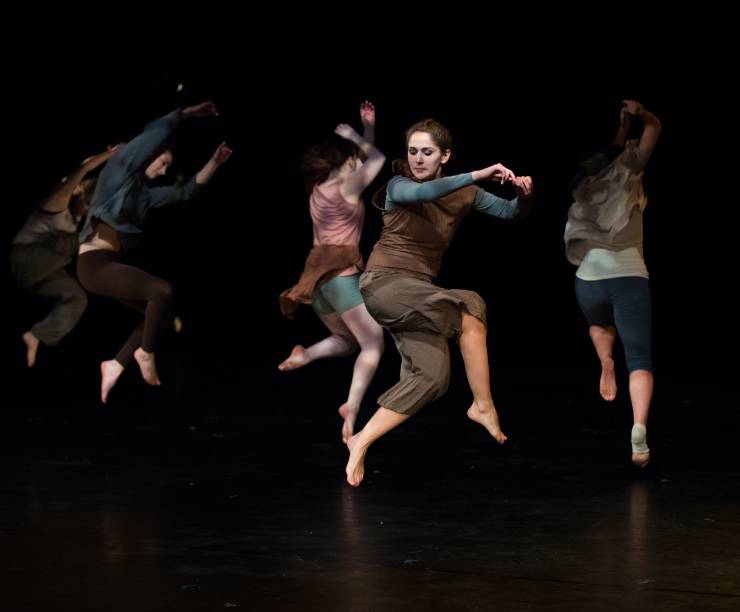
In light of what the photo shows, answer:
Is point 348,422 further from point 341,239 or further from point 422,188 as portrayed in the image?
point 422,188

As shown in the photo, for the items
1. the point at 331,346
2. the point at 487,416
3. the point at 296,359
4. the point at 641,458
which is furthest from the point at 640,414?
the point at 296,359

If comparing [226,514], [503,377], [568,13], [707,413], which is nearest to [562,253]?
[568,13]

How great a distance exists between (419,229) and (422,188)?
29 cm

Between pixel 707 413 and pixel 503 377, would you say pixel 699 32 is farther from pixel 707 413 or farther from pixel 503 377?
pixel 707 413

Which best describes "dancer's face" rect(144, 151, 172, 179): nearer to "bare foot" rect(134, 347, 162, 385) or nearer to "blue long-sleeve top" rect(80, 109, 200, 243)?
"blue long-sleeve top" rect(80, 109, 200, 243)

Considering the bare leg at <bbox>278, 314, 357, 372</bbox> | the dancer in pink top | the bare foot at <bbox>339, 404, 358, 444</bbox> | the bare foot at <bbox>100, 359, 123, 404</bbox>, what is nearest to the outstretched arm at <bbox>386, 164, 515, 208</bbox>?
the dancer in pink top

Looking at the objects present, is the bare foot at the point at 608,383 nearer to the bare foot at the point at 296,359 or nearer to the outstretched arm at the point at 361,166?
the outstretched arm at the point at 361,166

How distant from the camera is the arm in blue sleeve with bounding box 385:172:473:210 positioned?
496 cm

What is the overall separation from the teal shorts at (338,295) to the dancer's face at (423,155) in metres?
1.28

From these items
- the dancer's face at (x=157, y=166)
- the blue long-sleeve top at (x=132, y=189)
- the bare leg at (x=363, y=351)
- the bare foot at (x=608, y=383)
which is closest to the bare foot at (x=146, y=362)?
the blue long-sleeve top at (x=132, y=189)

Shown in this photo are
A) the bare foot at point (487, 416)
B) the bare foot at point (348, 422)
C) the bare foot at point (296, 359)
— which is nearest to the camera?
the bare foot at point (487, 416)

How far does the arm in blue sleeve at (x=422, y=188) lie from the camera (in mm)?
4961

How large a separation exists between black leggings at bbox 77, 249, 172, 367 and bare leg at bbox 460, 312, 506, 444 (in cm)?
224

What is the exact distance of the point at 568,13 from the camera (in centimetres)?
984
